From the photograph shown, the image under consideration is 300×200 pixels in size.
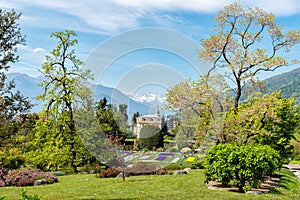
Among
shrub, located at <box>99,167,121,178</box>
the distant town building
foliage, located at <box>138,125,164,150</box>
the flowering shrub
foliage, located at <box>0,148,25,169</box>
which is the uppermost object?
the distant town building

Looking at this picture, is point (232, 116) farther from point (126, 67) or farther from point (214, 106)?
point (126, 67)

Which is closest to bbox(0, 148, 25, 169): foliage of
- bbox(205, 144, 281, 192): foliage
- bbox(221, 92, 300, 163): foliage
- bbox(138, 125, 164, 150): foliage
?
bbox(138, 125, 164, 150): foliage

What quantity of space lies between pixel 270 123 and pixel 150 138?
5635mm

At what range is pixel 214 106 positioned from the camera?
17719 mm

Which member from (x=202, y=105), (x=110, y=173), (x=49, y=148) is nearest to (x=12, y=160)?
(x=49, y=148)

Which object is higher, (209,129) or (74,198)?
(209,129)

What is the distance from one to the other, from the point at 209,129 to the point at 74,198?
9.77 meters

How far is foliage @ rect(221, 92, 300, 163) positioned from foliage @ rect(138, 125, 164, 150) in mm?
3744

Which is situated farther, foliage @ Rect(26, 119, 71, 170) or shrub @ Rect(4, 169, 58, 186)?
foliage @ Rect(26, 119, 71, 170)

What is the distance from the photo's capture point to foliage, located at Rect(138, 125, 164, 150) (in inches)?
593

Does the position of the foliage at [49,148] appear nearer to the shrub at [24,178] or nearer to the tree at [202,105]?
the shrub at [24,178]

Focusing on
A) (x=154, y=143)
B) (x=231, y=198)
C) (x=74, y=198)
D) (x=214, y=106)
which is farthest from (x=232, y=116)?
(x=74, y=198)

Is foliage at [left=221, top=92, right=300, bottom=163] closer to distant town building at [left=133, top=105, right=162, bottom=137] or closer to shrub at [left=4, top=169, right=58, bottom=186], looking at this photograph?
distant town building at [left=133, top=105, right=162, bottom=137]

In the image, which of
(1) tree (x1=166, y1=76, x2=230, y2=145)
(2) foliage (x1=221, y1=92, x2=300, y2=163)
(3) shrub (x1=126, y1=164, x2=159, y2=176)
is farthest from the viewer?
(1) tree (x1=166, y1=76, x2=230, y2=145)
